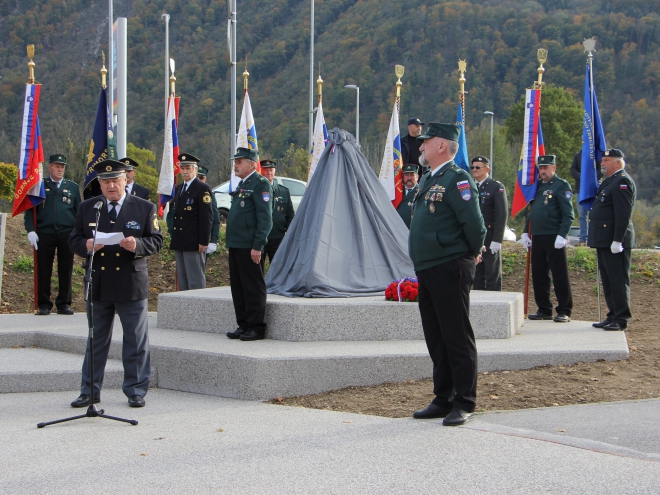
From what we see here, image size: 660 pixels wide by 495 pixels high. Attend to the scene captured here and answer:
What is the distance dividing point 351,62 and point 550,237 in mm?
57408

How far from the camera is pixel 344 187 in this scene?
8875 millimetres

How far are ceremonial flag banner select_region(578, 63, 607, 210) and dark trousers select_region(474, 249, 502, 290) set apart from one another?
134 cm

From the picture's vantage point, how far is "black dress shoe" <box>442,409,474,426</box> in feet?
17.1

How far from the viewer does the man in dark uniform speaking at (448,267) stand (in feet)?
17.3

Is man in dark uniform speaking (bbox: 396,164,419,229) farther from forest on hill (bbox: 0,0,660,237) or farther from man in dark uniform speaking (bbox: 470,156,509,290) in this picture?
forest on hill (bbox: 0,0,660,237)

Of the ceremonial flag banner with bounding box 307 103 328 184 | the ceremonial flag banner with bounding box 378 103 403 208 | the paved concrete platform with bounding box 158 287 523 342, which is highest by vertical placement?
the ceremonial flag banner with bounding box 307 103 328 184

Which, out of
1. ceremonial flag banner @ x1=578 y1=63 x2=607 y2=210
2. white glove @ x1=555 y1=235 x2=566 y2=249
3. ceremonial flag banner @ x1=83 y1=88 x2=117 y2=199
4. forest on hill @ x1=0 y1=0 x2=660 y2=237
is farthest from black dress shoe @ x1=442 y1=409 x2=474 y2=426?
forest on hill @ x1=0 y1=0 x2=660 y2=237

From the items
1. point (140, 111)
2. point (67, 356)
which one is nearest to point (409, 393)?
point (67, 356)

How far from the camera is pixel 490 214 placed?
10164 millimetres

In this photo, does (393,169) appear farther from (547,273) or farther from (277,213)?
(547,273)

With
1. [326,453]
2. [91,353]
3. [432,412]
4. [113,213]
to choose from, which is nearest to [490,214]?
[432,412]

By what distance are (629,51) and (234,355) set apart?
6764 cm

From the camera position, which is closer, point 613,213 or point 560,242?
point 613,213

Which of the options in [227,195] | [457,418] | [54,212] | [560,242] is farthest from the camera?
[227,195]
